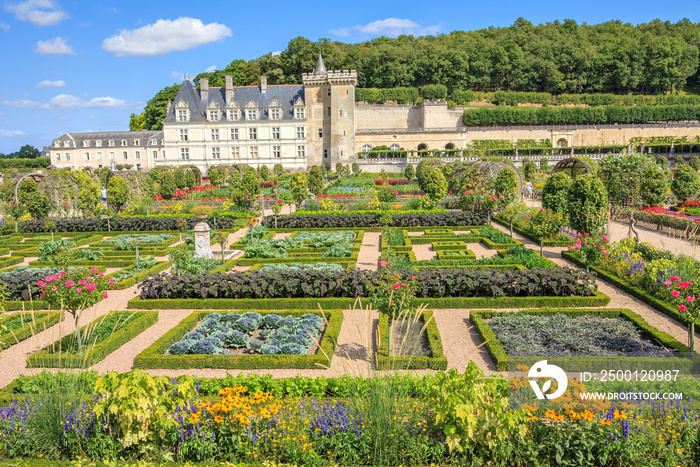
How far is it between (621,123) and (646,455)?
6591 cm

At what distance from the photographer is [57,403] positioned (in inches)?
205

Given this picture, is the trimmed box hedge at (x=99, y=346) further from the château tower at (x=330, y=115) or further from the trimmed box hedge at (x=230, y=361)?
the château tower at (x=330, y=115)

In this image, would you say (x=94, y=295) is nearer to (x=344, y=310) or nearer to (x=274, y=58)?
(x=344, y=310)

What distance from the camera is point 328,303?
1014cm

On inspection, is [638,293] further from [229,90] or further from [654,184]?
[229,90]

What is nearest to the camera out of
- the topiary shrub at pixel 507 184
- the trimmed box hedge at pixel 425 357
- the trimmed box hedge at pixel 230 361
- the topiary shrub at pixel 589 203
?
the trimmed box hedge at pixel 425 357

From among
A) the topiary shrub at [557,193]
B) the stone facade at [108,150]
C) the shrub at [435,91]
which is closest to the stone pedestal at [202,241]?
the topiary shrub at [557,193]

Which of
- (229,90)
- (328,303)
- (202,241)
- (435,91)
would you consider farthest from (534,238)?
(435,91)

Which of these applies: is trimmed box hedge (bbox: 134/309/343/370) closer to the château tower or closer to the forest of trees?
the château tower

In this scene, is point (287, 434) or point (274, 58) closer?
point (287, 434)

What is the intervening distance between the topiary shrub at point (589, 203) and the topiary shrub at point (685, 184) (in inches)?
471

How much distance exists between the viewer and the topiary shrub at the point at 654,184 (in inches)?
740

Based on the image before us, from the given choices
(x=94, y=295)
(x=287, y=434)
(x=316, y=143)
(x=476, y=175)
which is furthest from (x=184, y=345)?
(x=316, y=143)

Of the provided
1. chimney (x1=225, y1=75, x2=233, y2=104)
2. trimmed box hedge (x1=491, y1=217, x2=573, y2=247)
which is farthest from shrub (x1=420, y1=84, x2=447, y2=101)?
trimmed box hedge (x1=491, y1=217, x2=573, y2=247)
